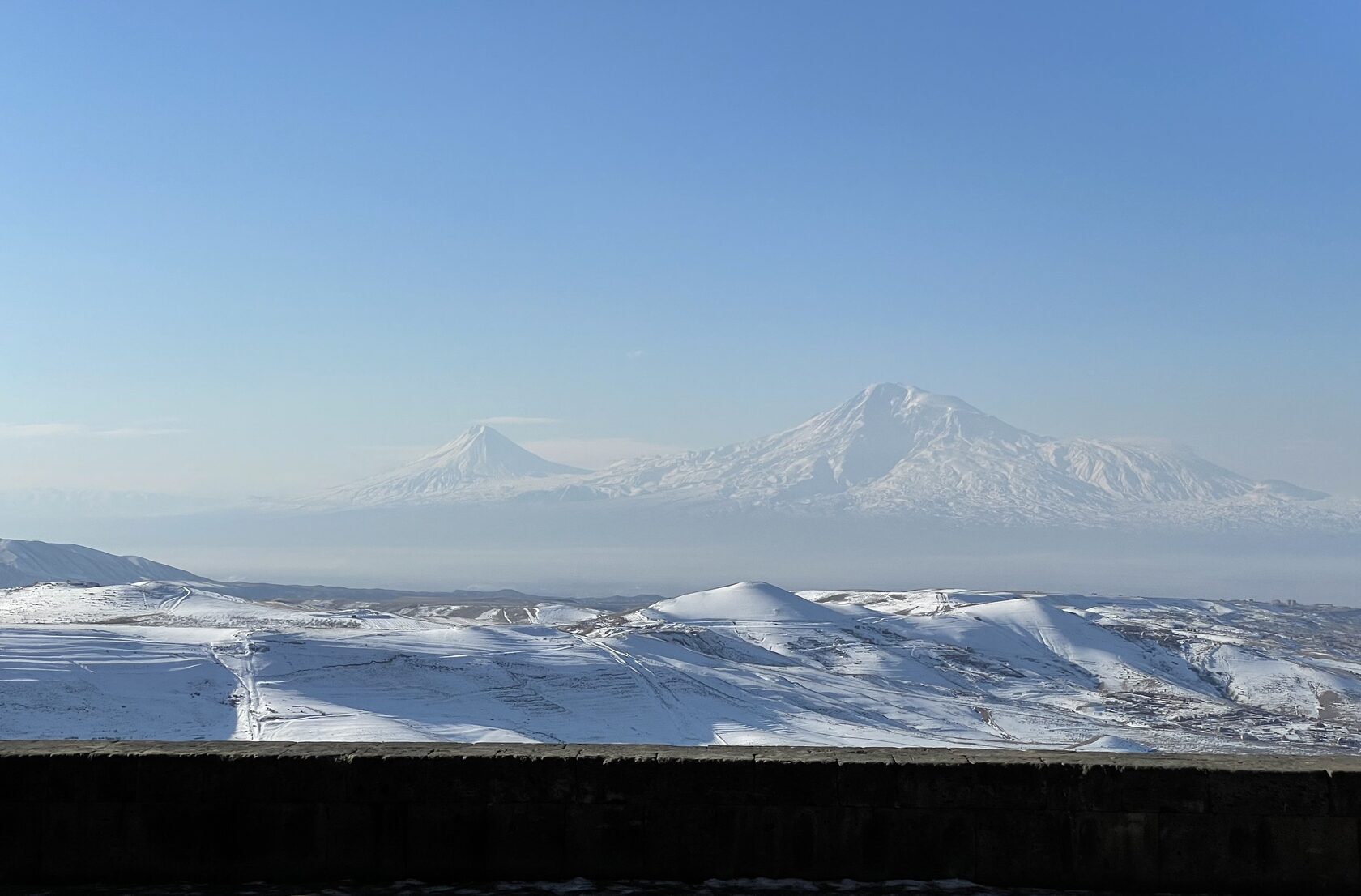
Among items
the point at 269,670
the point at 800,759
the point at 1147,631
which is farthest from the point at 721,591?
the point at 800,759

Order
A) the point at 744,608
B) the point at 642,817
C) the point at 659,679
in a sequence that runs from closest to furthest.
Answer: the point at 642,817 → the point at 659,679 → the point at 744,608

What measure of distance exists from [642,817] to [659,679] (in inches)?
3956

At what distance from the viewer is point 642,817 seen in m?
7.52

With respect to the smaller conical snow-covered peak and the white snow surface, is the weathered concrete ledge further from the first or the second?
the smaller conical snow-covered peak

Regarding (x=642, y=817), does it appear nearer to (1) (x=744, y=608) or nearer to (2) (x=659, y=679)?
(2) (x=659, y=679)

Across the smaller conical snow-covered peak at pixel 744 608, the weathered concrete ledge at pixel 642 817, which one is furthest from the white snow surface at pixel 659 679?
the weathered concrete ledge at pixel 642 817

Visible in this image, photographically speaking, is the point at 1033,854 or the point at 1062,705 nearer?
the point at 1033,854

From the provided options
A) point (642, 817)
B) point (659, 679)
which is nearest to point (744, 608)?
point (659, 679)

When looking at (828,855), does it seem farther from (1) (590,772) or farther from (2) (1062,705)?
(2) (1062,705)

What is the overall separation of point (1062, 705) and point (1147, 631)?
7310 cm

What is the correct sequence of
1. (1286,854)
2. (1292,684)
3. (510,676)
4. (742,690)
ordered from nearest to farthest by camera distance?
(1286,854) < (510,676) < (742,690) < (1292,684)

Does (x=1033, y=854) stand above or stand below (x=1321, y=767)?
below

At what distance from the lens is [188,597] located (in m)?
158

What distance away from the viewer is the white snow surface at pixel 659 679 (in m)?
82.8
